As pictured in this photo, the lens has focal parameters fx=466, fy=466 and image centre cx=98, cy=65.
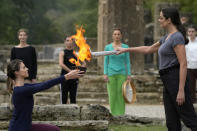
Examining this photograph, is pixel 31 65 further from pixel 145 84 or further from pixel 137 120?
pixel 145 84

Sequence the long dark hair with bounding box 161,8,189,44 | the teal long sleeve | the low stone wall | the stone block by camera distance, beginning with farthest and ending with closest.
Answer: the teal long sleeve
the stone block
the low stone wall
the long dark hair with bounding box 161,8,189,44

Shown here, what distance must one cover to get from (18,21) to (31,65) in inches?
1146

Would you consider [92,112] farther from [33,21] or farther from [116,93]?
[33,21]

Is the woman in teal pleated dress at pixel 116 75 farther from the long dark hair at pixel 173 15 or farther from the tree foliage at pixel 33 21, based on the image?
the tree foliage at pixel 33 21

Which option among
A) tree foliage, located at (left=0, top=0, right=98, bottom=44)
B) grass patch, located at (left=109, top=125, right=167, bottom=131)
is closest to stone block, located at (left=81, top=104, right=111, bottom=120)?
grass patch, located at (left=109, top=125, right=167, bottom=131)

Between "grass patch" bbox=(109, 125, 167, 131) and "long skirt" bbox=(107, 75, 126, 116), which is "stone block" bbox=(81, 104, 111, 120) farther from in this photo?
"long skirt" bbox=(107, 75, 126, 116)

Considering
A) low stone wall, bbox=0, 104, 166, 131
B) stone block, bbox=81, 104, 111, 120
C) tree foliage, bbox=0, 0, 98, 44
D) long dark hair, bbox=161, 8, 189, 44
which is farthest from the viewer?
tree foliage, bbox=0, 0, 98, 44

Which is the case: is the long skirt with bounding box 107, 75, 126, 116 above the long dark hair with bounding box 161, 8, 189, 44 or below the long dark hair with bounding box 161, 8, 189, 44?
below

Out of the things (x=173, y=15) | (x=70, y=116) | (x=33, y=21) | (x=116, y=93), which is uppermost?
(x=33, y=21)

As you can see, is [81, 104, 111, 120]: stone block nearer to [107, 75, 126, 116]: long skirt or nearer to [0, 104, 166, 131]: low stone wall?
[0, 104, 166, 131]: low stone wall

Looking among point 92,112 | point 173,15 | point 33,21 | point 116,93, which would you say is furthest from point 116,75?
point 33,21

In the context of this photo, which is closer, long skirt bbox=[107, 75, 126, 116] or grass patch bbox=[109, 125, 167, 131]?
grass patch bbox=[109, 125, 167, 131]

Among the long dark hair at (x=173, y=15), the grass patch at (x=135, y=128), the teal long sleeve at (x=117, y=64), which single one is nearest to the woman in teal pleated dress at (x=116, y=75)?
the teal long sleeve at (x=117, y=64)

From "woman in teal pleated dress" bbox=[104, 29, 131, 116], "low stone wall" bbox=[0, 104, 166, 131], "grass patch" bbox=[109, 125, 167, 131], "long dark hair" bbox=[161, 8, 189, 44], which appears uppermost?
"long dark hair" bbox=[161, 8, 189, 44]
